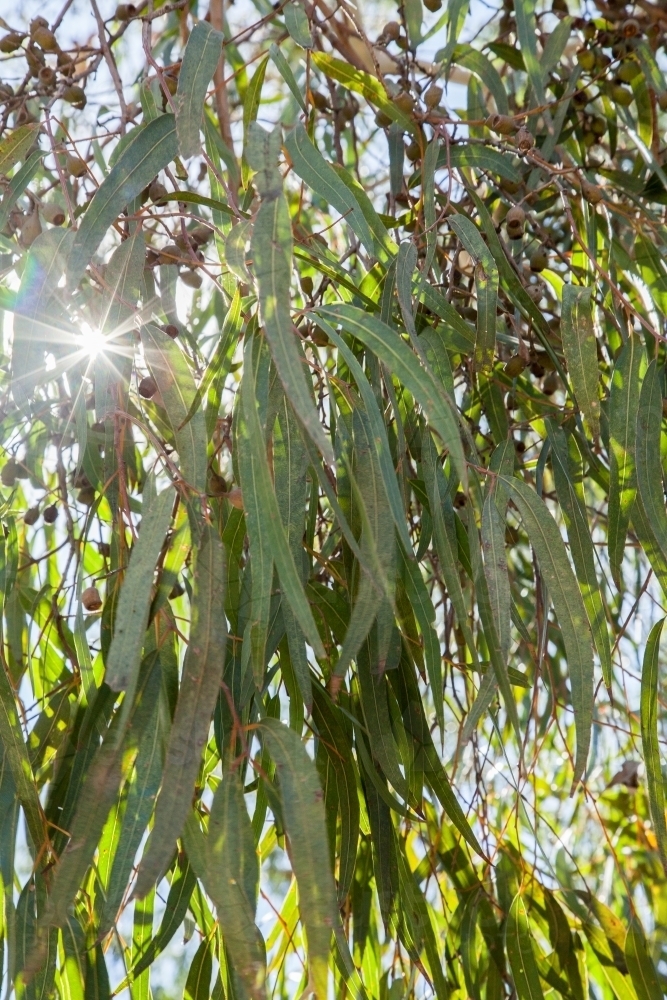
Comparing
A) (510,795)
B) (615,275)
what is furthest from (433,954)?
(615,275)

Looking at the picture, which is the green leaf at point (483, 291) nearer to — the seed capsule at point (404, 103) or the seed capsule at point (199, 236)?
the seed capsule at point (404, 103)

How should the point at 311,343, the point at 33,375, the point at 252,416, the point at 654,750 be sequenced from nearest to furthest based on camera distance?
the point at 252,416, the point at 33,375, the point at 654,750, the point at 311,343

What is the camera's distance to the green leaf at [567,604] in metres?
0.77

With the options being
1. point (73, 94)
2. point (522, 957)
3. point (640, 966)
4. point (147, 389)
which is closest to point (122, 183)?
point (147, 389)

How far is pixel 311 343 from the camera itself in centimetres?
102

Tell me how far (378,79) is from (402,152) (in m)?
0.14

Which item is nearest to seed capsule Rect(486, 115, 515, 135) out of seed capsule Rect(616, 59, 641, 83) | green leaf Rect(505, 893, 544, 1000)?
seed capsule Rect(616, 59, 641, 83)

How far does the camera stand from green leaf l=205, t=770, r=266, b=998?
64 centimetres

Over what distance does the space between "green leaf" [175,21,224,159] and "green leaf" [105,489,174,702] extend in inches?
10.7

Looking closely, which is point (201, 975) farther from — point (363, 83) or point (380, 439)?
point (363, 83)

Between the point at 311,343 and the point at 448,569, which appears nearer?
the point at 448,569

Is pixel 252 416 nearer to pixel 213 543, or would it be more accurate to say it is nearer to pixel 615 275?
pixel 213 543

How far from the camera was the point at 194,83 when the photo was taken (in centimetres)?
87

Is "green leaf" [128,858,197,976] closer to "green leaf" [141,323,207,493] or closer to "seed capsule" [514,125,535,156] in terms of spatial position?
"green leaf" [141,323,207,493]
